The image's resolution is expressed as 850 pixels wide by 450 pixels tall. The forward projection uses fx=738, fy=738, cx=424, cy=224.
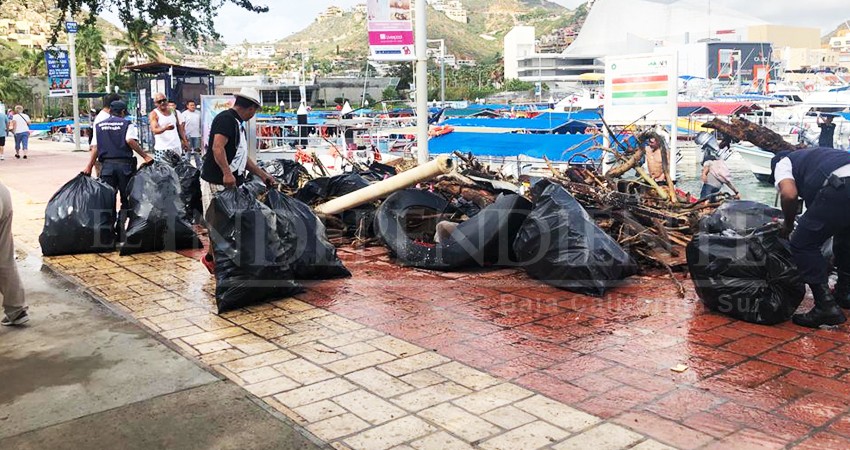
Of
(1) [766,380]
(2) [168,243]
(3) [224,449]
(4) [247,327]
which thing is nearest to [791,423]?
(1) [766,380]

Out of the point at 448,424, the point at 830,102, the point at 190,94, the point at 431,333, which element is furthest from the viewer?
the point at 830,102

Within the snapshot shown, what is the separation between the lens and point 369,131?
2166cm

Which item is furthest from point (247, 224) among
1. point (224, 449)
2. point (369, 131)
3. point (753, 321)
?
point (369, 131)

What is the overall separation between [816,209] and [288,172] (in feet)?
20.5

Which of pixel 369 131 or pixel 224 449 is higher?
pixel 369 131

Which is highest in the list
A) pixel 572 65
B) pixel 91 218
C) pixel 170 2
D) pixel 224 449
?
pixel 572 65

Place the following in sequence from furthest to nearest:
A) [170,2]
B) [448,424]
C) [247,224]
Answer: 1. [170,2]
2. [247,224]
3. [448,424]

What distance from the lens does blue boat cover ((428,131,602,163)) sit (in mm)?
10484

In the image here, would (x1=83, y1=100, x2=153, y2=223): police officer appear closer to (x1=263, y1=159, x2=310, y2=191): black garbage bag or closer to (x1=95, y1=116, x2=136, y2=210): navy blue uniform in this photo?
(x1=95, y1=116, x2=136, y2=210): navy blue uniform

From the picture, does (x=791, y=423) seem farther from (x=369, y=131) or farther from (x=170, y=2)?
(x=369, y=131)

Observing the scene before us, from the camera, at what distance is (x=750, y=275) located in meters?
4.63

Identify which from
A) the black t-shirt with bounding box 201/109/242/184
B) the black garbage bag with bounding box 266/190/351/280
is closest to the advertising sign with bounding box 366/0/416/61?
the black t-shirt with bounding box 201/109/242/184

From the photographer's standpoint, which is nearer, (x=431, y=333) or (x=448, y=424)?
(x=448, y=424)

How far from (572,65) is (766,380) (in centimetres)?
15689
